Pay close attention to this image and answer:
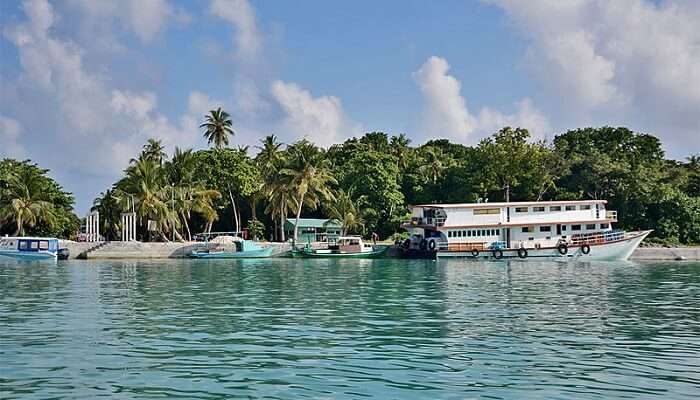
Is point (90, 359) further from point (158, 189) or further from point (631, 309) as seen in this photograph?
point (158, 189)

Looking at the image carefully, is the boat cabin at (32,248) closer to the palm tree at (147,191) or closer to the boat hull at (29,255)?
the boat hull at (29,255)

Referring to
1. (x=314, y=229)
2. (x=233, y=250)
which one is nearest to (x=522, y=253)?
(x=233, y=250)

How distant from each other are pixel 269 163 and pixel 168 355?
191 ft

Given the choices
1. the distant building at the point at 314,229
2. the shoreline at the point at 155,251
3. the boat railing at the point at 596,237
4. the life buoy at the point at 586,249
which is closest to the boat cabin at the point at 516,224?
the boat railing at the point at 596,237

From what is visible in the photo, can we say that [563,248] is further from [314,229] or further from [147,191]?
[147,191]

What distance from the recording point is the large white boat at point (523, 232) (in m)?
56.0

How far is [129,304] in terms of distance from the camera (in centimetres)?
2319

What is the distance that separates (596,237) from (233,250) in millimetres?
27930

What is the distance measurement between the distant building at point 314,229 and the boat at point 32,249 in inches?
878

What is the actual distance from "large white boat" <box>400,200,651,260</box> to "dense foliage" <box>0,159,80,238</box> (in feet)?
104

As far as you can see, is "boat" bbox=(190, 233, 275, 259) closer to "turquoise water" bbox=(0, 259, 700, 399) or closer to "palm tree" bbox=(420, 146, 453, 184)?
"palm tree" bbox=(420, 146, 453, 184)

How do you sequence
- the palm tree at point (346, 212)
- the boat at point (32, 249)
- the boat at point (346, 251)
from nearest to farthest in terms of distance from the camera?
the boat at point (32, 249), the boat at point (346, 251), the palm tree at point (346, 212)

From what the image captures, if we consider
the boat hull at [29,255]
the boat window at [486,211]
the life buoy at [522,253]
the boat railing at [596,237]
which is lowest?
the life buoy at [522,253]

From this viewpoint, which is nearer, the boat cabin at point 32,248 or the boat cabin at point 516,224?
the boat cabin at point 32,248
